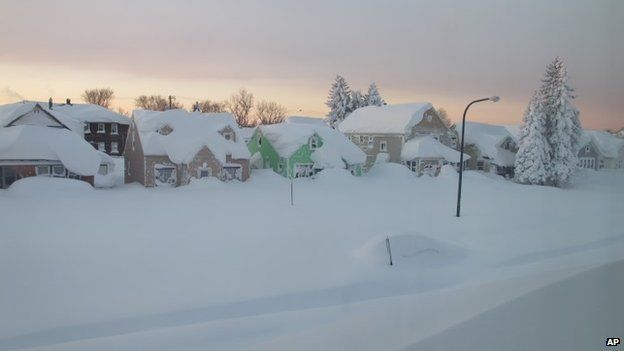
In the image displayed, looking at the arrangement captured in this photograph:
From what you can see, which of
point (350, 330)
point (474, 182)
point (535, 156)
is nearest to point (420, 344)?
point (350, 330)

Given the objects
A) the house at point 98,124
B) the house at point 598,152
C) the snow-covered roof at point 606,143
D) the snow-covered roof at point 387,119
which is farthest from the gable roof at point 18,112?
the snow-covered roof at point 606,143

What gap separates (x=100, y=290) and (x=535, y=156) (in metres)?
41.9

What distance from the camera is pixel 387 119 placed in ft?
167

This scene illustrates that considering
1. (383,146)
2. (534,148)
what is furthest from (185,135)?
(534,148)

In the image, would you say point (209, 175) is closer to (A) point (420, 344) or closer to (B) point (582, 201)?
(B) point (582, 201)

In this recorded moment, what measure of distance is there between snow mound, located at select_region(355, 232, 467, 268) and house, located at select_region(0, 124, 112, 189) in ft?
80.2

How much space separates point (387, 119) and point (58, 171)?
110ft

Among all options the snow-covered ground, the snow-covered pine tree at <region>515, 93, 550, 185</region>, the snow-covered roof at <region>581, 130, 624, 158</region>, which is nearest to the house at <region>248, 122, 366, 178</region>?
the snow-covered ground

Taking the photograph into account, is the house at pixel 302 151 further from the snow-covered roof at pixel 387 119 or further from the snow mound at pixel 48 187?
the snow mound at pixel 48 187

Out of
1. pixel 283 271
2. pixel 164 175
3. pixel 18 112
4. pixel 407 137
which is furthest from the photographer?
pixel 407 137

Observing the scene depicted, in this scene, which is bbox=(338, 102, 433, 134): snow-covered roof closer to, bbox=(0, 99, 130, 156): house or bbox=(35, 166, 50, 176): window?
bbox=(0, 99, 130, 156): house

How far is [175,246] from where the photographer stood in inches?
606

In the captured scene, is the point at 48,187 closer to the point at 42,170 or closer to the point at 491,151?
the point at 42,170

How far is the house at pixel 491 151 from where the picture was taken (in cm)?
5053
